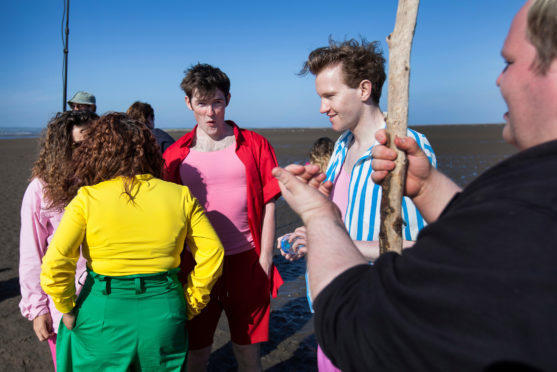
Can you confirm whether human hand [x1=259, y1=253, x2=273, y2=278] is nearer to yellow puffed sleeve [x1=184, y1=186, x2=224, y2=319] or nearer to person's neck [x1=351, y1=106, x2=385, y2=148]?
yellow puffed sleeve [x1=184, y1=186, x2=224, y2=319]

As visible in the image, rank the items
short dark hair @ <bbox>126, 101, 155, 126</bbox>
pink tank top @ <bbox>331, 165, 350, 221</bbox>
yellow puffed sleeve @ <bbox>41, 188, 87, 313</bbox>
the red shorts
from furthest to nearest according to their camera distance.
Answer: short dark hair @ <bbox>126, 101, 155, 126</bbox> < the red shorts < pink tank top @ <bbox>331, 165, 350, 221</bbox> < yellow puffed sleeve @ <bbox>41, 188, 87, 313</bbox>

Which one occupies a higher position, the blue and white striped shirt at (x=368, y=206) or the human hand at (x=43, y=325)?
the blue and white striped shirt at (x=368, y=206)

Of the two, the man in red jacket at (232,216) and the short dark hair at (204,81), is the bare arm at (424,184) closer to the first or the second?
the man in red jacket at (232,216)

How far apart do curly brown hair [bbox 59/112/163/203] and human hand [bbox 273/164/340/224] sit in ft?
3.98

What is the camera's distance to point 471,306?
822 millimetres

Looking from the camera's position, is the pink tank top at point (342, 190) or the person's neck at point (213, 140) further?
the person's neck at point (213, 140)

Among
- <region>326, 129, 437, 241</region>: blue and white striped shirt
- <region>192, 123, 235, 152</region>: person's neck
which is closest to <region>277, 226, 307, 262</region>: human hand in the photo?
<region>326, 129, 437, 241</region>: blue and white striped shirt

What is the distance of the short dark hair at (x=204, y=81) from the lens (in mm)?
3234

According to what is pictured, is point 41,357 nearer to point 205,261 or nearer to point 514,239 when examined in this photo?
point 205,261

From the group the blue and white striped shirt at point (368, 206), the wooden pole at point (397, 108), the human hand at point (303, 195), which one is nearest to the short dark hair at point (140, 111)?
the blue and white striped shirt at point (368, 206)

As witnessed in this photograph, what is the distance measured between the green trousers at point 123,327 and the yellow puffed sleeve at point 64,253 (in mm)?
133

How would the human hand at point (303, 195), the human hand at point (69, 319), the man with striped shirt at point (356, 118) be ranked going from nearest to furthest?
1. the human hand at point (303, 195)
2. the human hand at point (69, 319)
3. the man with striped shirt at point (356, 118)

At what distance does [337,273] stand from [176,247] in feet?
4.79

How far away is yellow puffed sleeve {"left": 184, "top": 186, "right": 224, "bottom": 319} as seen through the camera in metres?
2.46
